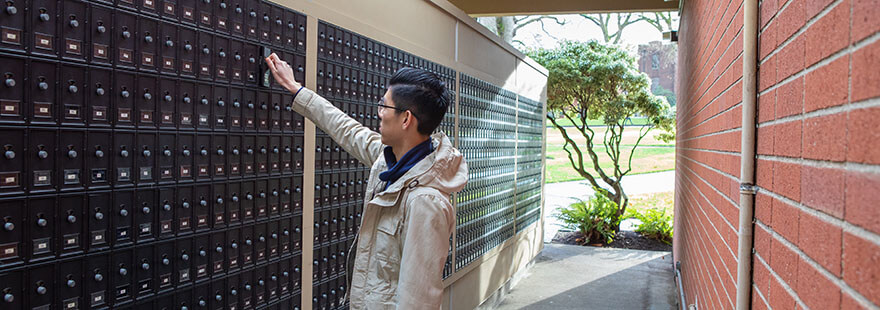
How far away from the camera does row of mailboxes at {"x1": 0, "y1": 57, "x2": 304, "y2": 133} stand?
1740 millimetres

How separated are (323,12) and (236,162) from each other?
98cm

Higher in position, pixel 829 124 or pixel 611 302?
pixel 829 124

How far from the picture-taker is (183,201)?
7.64 ft

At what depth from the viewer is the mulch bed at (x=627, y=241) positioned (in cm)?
1041

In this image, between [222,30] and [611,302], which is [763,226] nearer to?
[222,30]

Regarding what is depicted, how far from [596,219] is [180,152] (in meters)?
9.41

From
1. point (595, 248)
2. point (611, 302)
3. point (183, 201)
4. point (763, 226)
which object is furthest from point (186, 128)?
point (595, 248)

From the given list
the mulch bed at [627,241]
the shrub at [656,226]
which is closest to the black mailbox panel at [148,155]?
the mulch bed at [627,241]

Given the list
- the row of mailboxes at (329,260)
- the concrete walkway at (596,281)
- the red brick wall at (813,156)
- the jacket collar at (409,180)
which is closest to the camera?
the red brick wall at (813,156)

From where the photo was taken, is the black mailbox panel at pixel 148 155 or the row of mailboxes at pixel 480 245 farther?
the row of mailboxes at pixel 480 245

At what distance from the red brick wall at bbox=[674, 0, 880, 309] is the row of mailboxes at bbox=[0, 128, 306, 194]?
6.41 feet

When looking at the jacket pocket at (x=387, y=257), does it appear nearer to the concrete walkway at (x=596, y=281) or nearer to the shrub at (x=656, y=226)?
the concrete walkway at (x=596, y=281)

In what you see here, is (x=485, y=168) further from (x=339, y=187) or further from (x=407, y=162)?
(x=407, y=162)

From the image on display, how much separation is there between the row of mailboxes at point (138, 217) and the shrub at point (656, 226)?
9.16 meters
